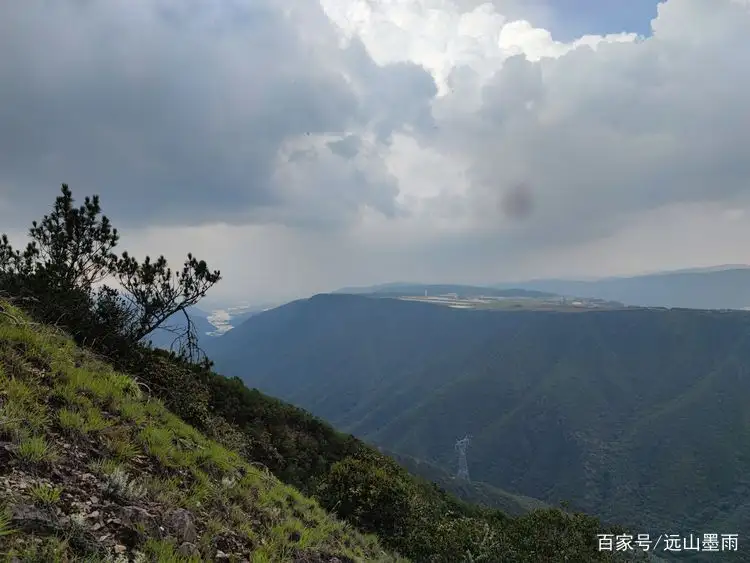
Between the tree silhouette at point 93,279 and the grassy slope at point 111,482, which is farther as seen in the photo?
the tree silhouette at point 93,279

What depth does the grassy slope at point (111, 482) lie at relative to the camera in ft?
19.9

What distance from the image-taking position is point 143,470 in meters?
8.69

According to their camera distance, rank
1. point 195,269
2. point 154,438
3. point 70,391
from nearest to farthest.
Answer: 1. point 70,391
2. point 154,438
3. point 195,269

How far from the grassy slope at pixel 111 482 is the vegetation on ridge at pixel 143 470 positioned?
0.03 m

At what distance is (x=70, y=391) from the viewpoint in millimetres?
9227

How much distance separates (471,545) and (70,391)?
1830 centimetres

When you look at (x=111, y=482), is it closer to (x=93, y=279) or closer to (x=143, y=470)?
(x=143, y=470)

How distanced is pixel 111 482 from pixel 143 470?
1.34 meters

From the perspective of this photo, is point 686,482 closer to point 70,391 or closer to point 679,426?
point 679,426

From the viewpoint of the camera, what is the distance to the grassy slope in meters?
6.05

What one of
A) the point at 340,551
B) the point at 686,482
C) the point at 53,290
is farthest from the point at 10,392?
the point at 686,482

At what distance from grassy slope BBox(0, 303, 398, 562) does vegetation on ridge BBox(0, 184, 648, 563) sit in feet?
0.09

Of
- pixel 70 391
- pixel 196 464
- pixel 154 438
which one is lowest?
pixel 196 464

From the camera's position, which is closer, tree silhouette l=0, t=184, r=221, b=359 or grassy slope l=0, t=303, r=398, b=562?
grassy slope l=0, t=303, r=398, b=562
